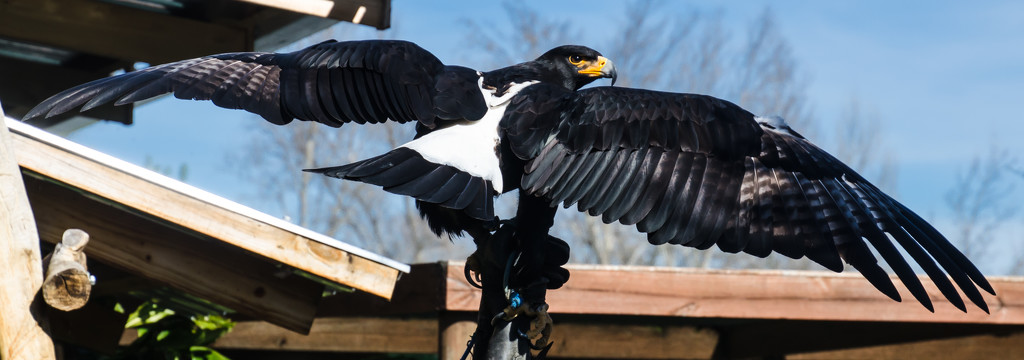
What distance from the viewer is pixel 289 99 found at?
2.65 m

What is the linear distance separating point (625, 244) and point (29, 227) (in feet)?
56.3

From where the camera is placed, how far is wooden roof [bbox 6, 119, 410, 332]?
3.37m

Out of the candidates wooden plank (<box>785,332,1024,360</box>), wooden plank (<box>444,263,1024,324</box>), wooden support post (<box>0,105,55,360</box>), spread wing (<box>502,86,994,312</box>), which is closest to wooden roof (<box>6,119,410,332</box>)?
wooden support post (<box>0,105,55,360</box>)

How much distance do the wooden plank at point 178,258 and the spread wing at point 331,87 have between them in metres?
0.93

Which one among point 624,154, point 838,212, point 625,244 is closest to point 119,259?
point 624,154

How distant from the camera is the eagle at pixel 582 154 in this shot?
240cm

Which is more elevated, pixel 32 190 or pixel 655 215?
pixel 655 215

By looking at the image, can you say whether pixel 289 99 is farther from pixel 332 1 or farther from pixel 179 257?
pixel 332 1

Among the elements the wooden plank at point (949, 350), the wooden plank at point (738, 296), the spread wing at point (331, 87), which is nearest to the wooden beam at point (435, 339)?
the wooden plank at point (949, 350)

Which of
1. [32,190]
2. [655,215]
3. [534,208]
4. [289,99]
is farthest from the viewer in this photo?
[32,190]

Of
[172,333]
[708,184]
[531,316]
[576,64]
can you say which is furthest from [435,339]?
[531,316]

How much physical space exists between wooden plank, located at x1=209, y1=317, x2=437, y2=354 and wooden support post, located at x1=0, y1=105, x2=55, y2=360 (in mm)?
2859

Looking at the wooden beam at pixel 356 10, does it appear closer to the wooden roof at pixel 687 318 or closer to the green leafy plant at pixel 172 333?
the wooden roof at pixel 687 318

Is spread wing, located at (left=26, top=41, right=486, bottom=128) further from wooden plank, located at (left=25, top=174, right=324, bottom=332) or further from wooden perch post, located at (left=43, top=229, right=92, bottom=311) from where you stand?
wooden plank, located at (left=25, top=174, right=324, bottom=332)
